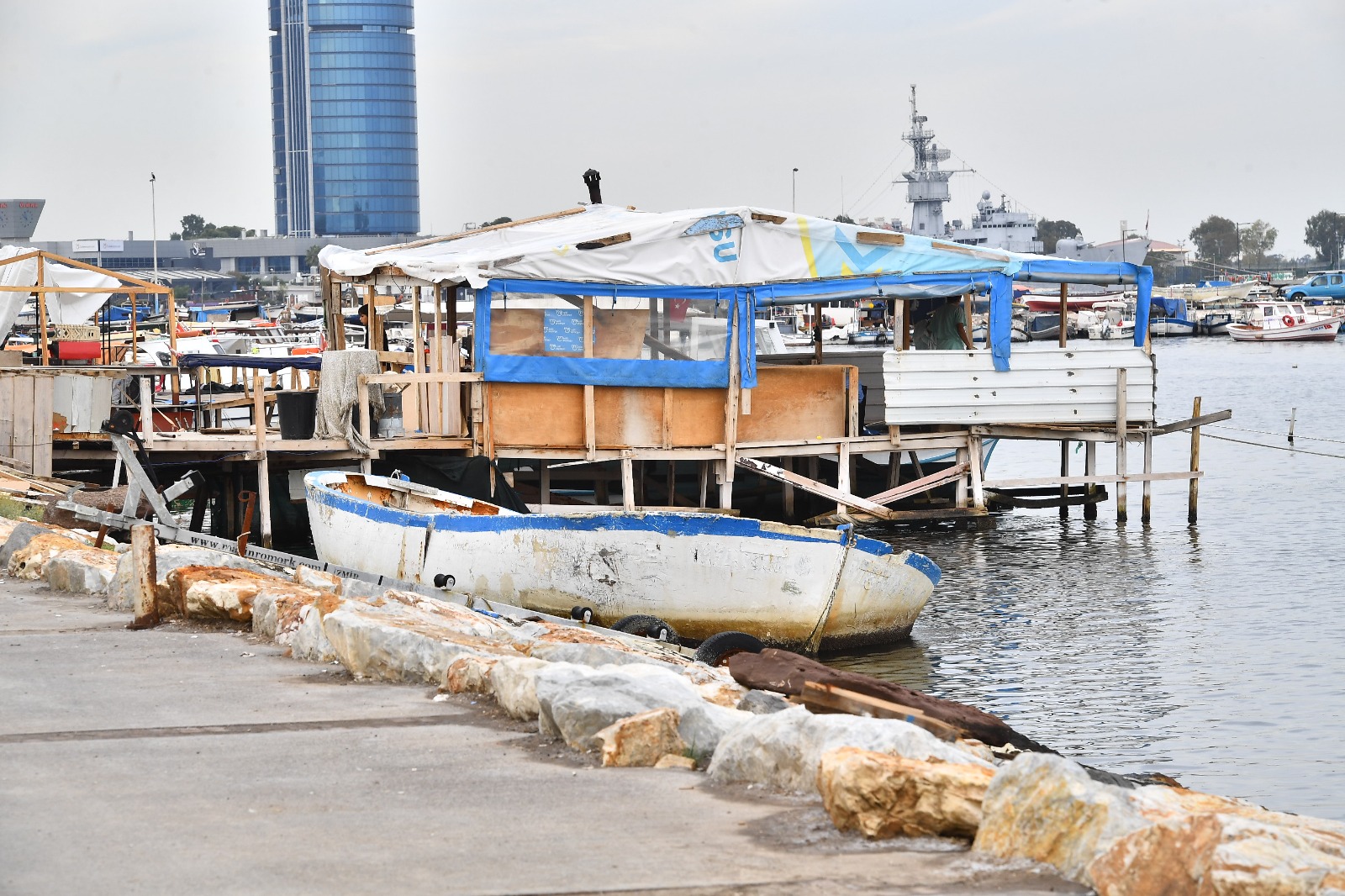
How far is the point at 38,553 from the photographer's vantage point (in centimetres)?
1389

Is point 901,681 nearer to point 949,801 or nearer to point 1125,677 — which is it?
point 1125,677

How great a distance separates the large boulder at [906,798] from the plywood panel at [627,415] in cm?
1485

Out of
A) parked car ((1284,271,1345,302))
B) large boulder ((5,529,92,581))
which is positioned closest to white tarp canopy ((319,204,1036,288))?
large boulder ((5,529,92,581))

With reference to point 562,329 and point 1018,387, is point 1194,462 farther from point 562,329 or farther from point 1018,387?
point 562,329

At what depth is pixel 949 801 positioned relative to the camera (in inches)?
230

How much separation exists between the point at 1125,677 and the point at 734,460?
7223 millimetres

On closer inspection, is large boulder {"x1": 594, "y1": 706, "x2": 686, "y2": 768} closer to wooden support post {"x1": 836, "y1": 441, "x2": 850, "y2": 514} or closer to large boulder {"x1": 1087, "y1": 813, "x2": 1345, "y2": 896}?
large boulder {"x1": 1087, "y1": 813, "x2": 1345, "y2": 896}

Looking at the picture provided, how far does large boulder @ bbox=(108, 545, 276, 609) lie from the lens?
1180 centimetres

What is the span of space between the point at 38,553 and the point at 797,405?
11035mm

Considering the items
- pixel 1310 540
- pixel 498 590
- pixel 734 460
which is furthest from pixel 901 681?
pixel 1310 540

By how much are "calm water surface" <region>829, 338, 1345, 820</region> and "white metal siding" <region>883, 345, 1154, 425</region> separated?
2.09m

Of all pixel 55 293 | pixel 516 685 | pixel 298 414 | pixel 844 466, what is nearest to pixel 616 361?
pixel 844 466

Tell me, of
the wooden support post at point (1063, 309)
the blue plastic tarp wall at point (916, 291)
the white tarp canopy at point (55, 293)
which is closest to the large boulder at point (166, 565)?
the blue plastic tarp wall at point (916, 291)

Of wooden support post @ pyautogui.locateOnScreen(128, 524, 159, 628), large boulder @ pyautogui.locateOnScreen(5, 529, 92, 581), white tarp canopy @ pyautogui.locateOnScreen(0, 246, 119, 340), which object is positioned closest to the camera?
wooden support post @ pyautogui.locateOnScreen(128, 524, 159, 628)
